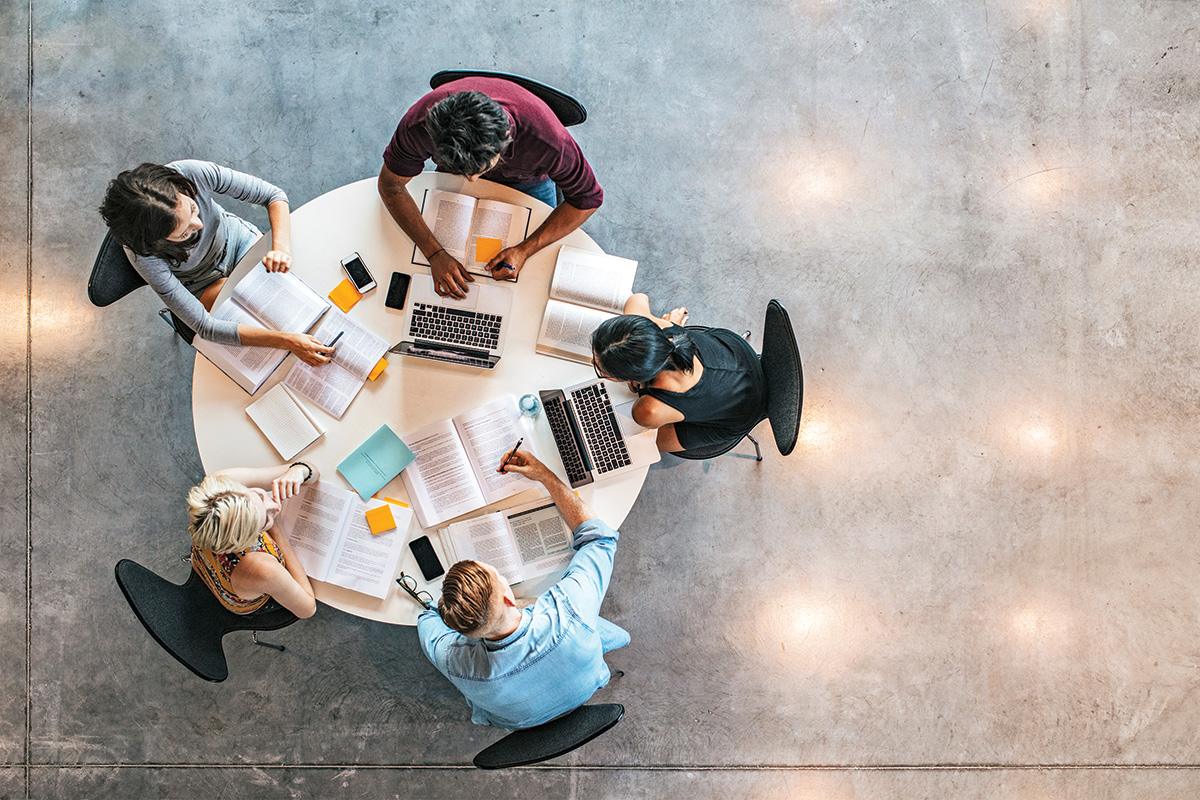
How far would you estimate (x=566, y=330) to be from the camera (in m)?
2.23

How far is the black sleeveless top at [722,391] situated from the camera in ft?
7.13

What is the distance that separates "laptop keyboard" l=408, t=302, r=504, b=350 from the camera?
7.32 ft

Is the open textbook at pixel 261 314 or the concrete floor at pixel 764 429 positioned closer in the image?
the open textbook at pixel 261 314

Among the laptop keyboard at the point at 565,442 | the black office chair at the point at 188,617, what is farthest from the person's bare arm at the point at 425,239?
the black office chair at the point at 188,617

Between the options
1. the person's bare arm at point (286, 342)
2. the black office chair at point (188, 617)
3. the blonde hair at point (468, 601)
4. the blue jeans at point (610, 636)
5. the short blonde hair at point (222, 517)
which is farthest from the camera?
the blue jeans at point (610, 636)

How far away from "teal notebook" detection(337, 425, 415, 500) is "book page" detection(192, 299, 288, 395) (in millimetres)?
372

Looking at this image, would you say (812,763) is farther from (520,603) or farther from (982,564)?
(520,603)

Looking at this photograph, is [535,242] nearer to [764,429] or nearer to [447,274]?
[447,274]

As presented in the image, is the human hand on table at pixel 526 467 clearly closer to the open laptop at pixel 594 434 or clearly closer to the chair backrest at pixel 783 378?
the open laptop at pixel 594 434

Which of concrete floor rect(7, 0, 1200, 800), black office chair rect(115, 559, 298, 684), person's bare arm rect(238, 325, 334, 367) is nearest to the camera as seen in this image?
black office chair rect(115, 559, 298, 684)

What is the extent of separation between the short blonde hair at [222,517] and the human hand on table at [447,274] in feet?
2.70

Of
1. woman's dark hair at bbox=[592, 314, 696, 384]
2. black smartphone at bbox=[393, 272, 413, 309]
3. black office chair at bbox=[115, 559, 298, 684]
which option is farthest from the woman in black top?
black office chair at bbox=[115, 559, 298, 684]

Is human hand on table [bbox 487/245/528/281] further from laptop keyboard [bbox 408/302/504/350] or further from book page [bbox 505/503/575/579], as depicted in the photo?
book page [bbox 505/503/575/579]

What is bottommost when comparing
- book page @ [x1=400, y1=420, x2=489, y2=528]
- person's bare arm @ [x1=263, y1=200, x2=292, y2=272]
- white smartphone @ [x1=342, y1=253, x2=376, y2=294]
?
book page @ [x1=400, y1=420, x2=489, y2=528]
